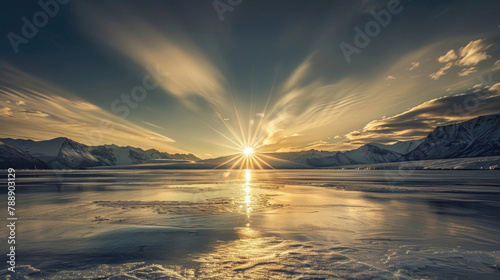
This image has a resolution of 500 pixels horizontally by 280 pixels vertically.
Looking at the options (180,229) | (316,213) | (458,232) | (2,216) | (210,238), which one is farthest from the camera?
(316,213)

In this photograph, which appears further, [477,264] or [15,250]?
[15,250]

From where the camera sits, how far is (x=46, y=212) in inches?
731

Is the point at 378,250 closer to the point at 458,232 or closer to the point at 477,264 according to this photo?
the point at 477,264

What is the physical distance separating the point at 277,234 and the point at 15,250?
458 inches

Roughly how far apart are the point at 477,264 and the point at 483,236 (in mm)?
5282

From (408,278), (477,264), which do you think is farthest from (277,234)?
(477,264)

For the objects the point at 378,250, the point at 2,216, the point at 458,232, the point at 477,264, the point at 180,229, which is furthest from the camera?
the point at 2,216

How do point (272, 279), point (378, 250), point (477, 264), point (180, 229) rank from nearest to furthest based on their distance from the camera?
1. point (272, 279)
2. point (477, 264)
3. point (378, 250)
4. point (180, 229)

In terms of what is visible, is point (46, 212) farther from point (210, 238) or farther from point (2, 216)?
point (210, 238)

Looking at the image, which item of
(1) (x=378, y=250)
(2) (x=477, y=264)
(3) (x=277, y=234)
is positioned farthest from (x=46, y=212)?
(2) (x=477, y=264)

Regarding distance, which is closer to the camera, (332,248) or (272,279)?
(272,279)

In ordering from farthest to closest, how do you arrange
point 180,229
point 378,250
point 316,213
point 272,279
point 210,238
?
point 316,213 → point 180,229 → point 210,238 → point 378,250 → point 272,279

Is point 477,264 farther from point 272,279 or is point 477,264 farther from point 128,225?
point 128,225

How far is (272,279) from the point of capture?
714 cm
